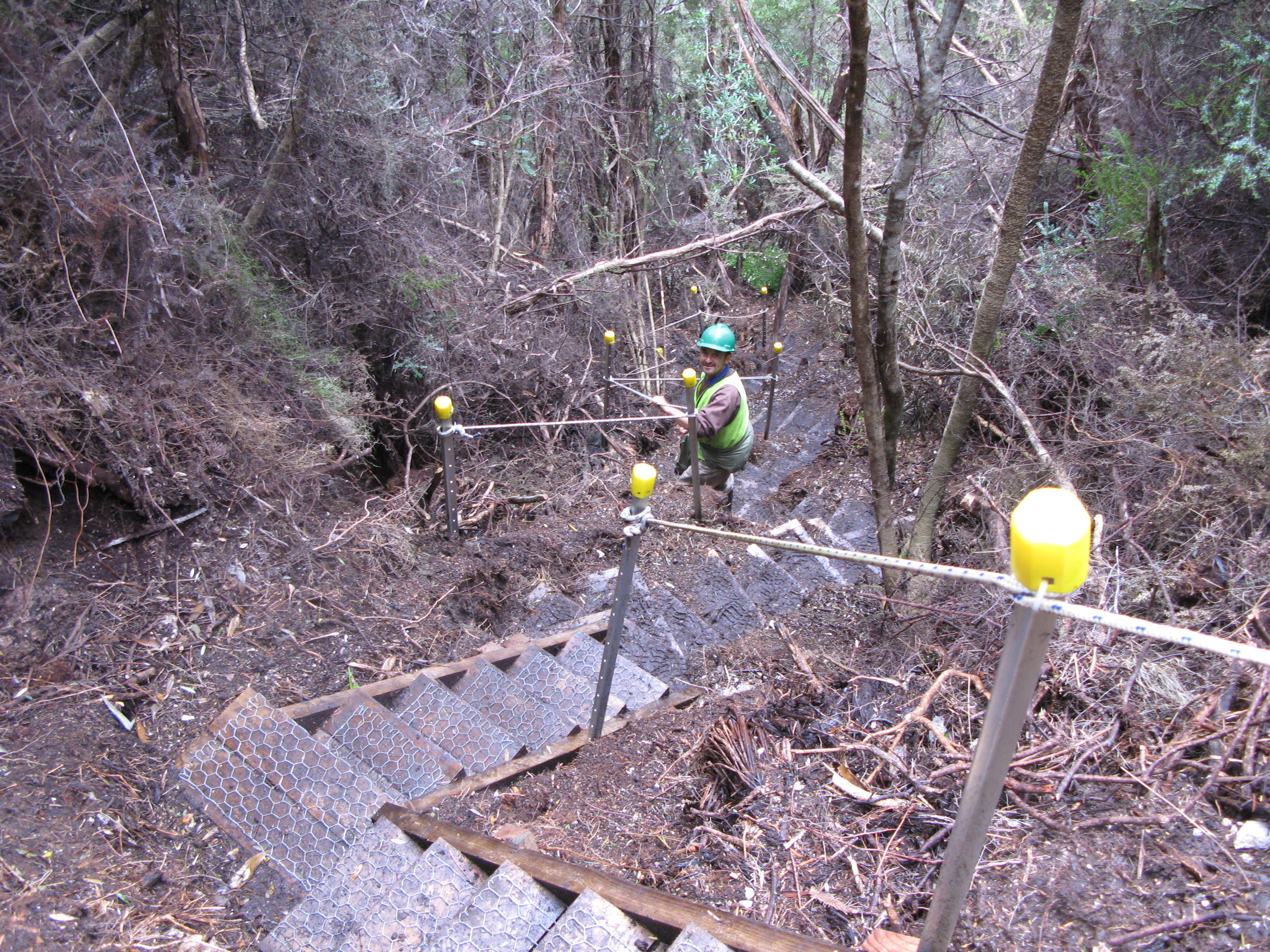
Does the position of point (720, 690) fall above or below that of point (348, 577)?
below

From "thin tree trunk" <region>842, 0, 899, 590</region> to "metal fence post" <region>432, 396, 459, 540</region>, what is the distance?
2349 millimetres

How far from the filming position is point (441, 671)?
3756 millimetres

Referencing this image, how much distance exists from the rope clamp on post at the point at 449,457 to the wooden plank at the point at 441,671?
1.15 m

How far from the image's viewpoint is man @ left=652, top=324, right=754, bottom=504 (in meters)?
6.07

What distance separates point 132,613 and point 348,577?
1123 millimetres

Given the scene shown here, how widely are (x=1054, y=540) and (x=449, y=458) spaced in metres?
4.20

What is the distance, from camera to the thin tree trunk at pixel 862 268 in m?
3.08

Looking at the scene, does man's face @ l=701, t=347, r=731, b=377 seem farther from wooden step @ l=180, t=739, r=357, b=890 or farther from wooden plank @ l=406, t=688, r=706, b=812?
wooden step @ l=180, t=739, r=357, b=890

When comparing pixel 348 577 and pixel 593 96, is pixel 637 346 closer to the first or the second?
pixel 593 96

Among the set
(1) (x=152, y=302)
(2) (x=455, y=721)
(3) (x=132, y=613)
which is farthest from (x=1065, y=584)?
(1) (x=152, y=302)

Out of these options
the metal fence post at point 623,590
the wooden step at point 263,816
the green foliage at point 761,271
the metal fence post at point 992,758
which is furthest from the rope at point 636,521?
the green foliage at point 761,271

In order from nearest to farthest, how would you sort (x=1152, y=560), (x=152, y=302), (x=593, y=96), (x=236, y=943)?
(x=236, y=943) < (x=1152, y=560) < (x=152, y=302) < (x=593, y=96)

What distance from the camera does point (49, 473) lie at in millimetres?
3750

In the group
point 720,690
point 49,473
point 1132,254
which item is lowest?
point 720,690
